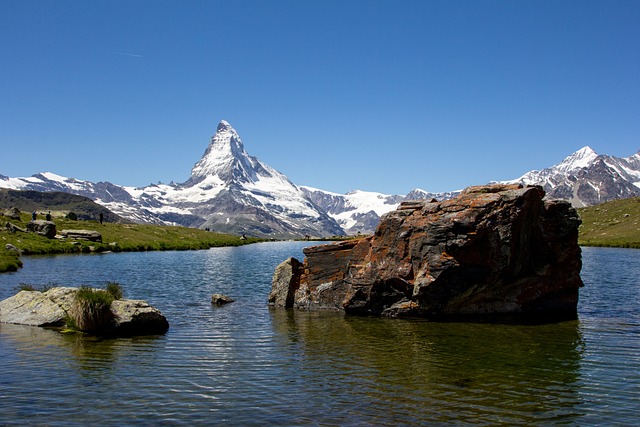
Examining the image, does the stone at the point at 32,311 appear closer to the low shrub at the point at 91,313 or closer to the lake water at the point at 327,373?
the lake water at the point at 327,373

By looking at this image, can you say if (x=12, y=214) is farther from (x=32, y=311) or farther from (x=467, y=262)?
(x=467, y=262)

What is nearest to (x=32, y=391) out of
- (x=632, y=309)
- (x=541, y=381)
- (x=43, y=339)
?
(x=43, y=339)

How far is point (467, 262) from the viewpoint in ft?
101

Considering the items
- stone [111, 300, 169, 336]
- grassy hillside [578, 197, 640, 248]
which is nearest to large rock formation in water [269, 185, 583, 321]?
stone [111, 300, 169, 336]

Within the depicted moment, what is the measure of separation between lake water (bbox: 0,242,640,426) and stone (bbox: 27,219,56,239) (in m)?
76.2

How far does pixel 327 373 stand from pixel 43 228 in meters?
94.9

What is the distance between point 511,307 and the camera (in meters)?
33.4

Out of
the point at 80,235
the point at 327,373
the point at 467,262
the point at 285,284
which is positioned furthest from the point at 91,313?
the point at 80,235

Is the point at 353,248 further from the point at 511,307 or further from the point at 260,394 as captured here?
the point at 260,394

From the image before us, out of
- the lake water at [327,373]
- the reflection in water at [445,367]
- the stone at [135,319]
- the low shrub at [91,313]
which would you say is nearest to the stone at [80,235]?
the lake water at [327,373]

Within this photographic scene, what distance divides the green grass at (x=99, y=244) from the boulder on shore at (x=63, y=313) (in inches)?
1129

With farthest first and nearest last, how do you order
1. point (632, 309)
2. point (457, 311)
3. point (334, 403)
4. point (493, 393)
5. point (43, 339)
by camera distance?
point (632, 309)
point (457, 311)
point (43, 339)
point (493, 393)
point (334, 403)

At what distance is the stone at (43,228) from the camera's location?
96438 mm

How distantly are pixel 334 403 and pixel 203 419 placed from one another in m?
3.98
